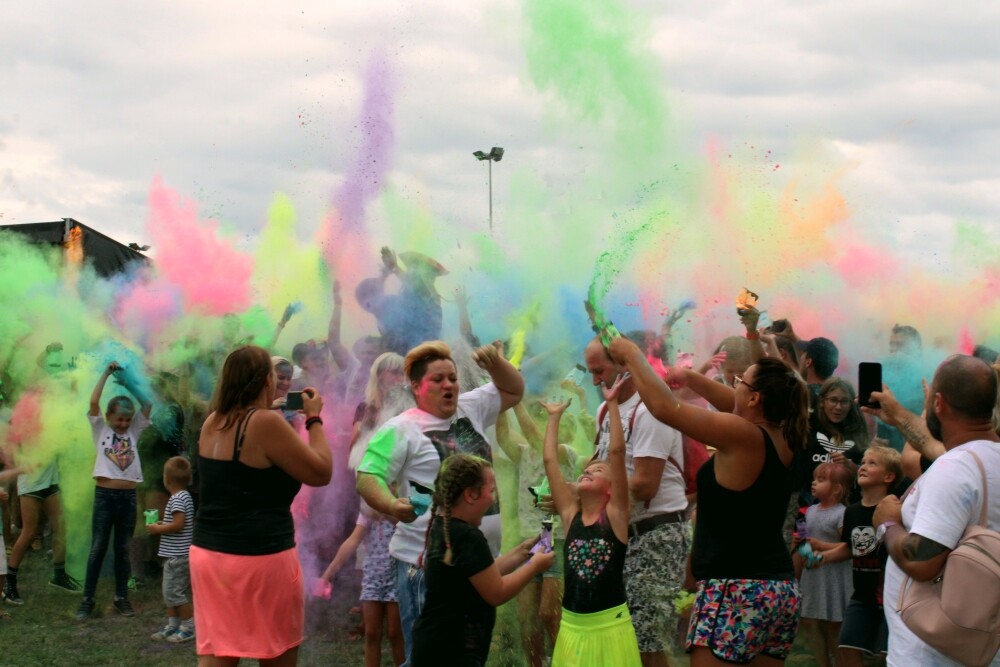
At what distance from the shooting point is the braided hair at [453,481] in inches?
141

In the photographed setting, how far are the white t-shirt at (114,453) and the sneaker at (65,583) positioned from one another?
1.25 meters

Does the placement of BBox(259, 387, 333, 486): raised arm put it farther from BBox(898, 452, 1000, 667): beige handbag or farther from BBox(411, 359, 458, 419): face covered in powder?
BBox(898, 452, 1000, 667): beige handbag

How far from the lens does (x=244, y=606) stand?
3857mm

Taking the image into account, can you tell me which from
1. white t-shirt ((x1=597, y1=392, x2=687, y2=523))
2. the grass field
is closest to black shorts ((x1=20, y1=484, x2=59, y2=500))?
the grass field

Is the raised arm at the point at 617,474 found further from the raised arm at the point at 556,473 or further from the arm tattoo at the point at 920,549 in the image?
the arm tattoo at the point at 920,549

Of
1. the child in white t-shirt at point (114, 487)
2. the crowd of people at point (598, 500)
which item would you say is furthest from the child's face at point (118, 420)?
the crowd of people at point (598, 500)

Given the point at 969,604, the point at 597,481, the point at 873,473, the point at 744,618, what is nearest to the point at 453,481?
the point at 597,481

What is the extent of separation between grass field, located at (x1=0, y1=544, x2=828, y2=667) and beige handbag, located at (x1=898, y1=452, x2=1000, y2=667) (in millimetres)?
2984

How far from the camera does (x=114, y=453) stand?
25.4ft

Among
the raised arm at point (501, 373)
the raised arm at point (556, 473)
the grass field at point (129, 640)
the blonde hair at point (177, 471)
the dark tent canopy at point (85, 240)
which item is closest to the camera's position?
the raised arm at point (556, 473)

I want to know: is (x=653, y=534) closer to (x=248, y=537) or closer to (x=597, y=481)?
(x=597, y=481)

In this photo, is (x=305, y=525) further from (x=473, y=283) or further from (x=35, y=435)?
(x=35, y=435)

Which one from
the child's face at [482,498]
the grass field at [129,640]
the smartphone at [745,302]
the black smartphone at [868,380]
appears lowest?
the grass field at [129,640]

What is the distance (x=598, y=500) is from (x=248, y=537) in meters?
1.40
